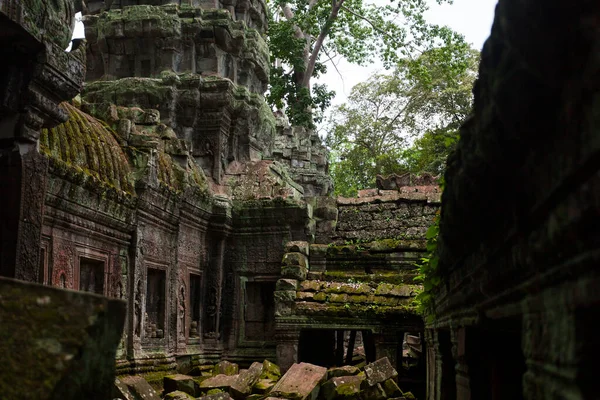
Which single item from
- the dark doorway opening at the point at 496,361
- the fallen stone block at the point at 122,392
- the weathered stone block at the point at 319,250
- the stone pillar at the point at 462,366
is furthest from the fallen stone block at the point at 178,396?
the dark doorway opening at the point at 496,361

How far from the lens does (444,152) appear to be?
110 feet

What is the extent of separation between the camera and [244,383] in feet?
35.9

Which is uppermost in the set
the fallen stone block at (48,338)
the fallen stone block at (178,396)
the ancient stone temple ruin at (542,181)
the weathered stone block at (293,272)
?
the weathered stone block at (293,272)

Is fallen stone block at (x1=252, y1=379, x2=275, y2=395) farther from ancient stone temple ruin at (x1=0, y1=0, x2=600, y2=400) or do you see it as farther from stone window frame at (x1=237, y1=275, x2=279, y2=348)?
stone window frame at (x1=237, y1=275, x2=279, y2=348)

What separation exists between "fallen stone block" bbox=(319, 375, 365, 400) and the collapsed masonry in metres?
1.56

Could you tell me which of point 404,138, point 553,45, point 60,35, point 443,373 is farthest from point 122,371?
point 404,138

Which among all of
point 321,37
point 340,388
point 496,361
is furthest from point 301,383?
point 321,37

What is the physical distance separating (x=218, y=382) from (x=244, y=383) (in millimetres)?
384

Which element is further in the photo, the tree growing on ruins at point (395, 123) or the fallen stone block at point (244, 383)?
the tree growing on ruins at point (395, 123)

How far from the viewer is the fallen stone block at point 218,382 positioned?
35.2ft

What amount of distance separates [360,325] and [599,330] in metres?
10.6

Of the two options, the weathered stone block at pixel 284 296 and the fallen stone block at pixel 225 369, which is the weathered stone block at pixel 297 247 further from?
the fallen stone block at pixel 225 369

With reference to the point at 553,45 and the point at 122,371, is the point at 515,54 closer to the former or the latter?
the point at 553,45

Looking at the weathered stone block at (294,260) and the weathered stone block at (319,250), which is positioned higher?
the weathered stone block at (319,250)
